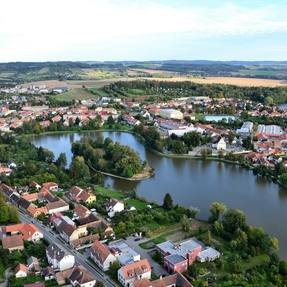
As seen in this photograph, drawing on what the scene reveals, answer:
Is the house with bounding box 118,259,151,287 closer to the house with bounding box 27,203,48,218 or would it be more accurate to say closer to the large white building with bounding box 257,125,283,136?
the house with bounding box 27,203,48,218

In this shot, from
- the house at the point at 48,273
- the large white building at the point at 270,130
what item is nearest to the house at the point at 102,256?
the house at the point at 48,273

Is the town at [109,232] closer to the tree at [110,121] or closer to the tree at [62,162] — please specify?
the tree at [62,162]

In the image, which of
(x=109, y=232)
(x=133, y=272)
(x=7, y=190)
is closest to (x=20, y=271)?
(x=133, y=272)

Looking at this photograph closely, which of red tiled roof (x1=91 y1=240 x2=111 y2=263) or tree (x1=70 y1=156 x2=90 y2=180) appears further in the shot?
tree (x1=70 y1=156 x2=90 y2=180)

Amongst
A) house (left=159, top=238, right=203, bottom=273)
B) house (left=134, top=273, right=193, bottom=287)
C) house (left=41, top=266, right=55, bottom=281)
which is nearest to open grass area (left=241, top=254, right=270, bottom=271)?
house (left=159, top=238, right=203, bottom=273)

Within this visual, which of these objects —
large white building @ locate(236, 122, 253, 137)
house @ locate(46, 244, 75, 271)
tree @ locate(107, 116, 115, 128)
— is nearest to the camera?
house @ locate(46, 244, 75, 271)

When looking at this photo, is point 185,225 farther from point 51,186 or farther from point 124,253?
point 51,186
